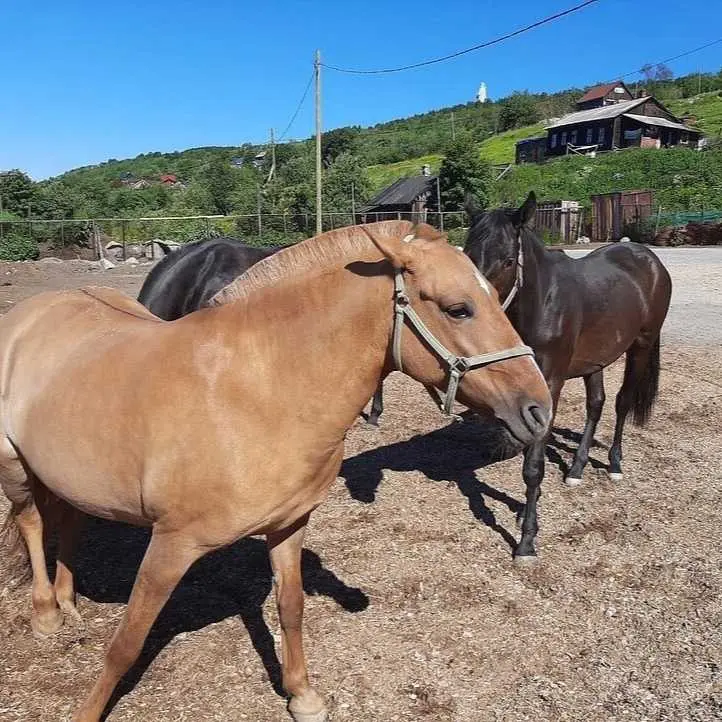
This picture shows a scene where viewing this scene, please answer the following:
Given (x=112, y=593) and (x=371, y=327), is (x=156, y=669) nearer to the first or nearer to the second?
(x=112, y=593)

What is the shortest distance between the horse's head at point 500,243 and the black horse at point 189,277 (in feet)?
7.31

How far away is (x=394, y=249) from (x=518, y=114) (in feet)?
A: 335

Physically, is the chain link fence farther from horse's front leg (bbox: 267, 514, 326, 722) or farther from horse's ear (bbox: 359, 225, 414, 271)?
horse's ear (bbox: 359, 225, 414, 271)

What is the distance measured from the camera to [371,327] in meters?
2.03

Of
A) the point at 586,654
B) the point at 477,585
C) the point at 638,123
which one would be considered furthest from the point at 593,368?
the point at 638,123

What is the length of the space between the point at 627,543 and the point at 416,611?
1704 millimetres

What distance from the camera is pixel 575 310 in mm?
4562

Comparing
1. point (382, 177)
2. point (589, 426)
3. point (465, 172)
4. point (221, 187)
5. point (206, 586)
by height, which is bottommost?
point (206, 586)

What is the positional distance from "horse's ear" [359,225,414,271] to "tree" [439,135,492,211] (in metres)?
46.0

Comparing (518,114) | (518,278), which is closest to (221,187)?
(518,278)

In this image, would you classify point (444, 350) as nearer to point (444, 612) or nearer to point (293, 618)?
point (293, 618)

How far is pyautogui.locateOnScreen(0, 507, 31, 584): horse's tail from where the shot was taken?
3408 mm

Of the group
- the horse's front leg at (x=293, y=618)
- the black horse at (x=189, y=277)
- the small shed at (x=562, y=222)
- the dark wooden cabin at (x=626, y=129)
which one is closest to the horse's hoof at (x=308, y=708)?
the horse's front leg at (x=293, y=618)

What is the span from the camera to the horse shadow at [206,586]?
310 cm
